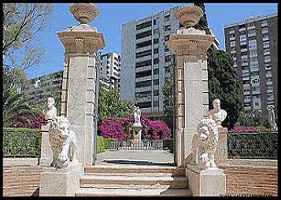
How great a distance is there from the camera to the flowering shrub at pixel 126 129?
1145 inches

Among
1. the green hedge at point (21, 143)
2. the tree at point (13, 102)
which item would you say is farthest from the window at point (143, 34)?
the green hedge at point (21, 143)

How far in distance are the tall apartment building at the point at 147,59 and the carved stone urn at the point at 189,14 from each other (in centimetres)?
5092

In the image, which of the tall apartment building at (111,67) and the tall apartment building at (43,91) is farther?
the tall apartment building at (111,67)

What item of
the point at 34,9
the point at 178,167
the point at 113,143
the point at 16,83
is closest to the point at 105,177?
the point at 178,167

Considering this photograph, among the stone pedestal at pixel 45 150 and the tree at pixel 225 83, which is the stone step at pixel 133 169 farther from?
the tree at pixel 225 83

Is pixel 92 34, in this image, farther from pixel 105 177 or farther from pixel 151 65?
pixel 151 65

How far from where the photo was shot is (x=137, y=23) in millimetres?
68500

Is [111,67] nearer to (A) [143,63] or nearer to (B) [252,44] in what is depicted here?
(A) [143,63]

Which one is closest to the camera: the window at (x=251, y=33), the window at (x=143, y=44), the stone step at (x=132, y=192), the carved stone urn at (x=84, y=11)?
the stone step at (x=132, y=192)

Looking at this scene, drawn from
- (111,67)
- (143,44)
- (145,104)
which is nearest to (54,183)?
(145,104)

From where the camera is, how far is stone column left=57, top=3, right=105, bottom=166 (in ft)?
23.7

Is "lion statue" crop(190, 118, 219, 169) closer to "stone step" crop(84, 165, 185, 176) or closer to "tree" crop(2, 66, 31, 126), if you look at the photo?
"stone step" crop(84, 165, 185, 176)

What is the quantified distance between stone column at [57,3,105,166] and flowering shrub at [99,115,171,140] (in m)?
21.3

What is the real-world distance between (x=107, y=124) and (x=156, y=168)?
22.8 metres
